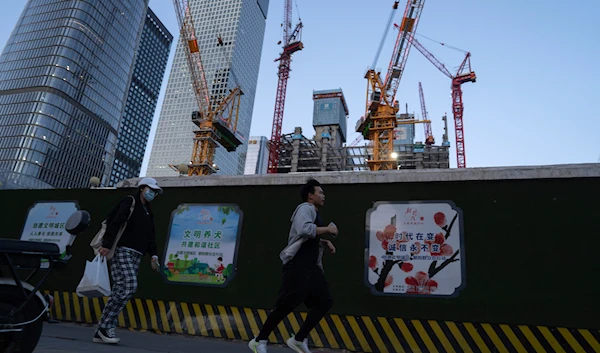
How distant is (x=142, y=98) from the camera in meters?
181

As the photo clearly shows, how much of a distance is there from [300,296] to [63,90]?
114744 mm

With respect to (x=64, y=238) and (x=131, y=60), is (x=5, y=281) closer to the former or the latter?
(x=64, y=238)

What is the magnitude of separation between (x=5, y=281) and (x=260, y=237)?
14.9ft

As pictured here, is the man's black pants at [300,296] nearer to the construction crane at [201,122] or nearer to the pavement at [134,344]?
the pavement at [134,344]

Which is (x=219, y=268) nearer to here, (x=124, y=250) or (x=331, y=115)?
(x=124, y=250)

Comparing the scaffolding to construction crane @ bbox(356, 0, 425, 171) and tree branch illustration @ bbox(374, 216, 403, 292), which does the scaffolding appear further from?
tree branch illustration @ bbox(374, 216, 403, 292)

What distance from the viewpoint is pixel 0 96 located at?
326ft

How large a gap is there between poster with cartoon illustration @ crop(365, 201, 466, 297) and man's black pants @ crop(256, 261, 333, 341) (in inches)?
96.2

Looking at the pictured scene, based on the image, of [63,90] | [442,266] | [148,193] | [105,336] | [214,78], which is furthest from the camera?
[214,78]

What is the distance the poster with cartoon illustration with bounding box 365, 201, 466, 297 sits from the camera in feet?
19.4

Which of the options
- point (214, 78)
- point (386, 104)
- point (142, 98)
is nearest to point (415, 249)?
point (386, 104)

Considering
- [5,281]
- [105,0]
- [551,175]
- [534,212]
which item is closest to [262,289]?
[5,281]

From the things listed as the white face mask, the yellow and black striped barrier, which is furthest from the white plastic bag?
the yellow and black striped barrier

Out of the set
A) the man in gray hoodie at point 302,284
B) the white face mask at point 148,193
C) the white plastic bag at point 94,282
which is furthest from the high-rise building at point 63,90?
the man in gray hoodie at point 302,284
